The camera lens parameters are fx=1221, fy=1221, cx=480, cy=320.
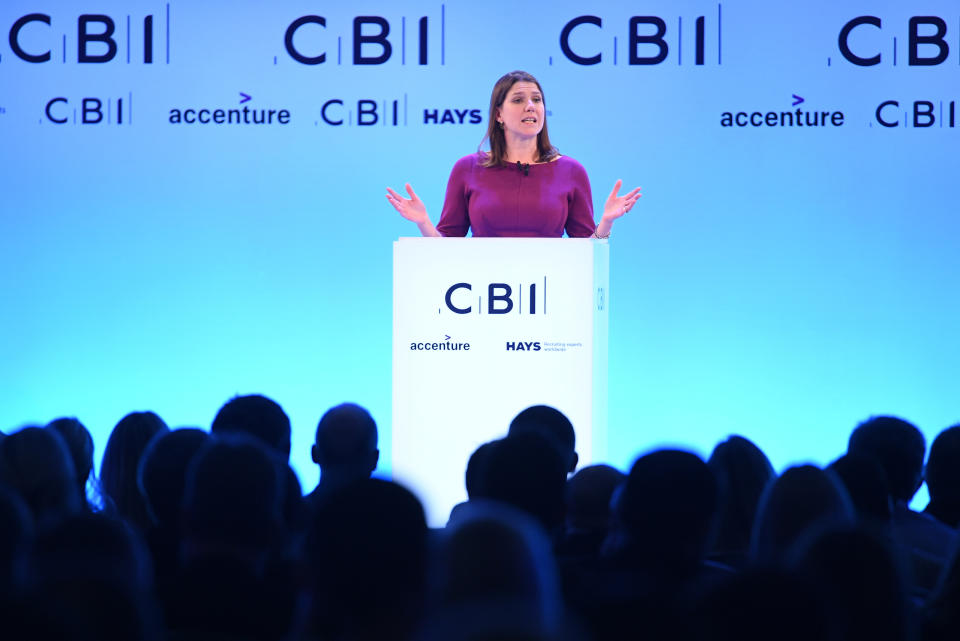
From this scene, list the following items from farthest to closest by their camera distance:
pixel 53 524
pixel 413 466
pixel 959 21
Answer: pixel 959 21 → pixel 413 466 → pixel 53 524

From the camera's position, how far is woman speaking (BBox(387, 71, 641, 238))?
4.30 meters

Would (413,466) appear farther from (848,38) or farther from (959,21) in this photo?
(959,21)

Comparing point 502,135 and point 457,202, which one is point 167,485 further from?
point 502,135

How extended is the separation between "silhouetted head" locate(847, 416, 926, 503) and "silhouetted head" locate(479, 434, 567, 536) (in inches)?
39.4

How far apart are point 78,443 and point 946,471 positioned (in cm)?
239

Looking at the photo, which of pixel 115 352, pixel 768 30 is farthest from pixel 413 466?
pixel 768 30

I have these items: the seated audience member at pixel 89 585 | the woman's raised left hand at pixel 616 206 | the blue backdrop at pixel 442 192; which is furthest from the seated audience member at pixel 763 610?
the blue backdrop at pixel 442 192

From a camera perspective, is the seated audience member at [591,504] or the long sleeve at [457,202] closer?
the seated audience member at [591,504]

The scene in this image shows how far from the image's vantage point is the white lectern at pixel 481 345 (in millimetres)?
3908

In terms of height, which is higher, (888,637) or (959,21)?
(959,21)

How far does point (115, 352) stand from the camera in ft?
20.2

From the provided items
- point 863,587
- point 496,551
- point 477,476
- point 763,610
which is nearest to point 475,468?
point 477,476

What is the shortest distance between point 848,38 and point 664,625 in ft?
15.6

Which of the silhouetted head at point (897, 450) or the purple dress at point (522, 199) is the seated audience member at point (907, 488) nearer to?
the silhouetted head at point (897, 450)
